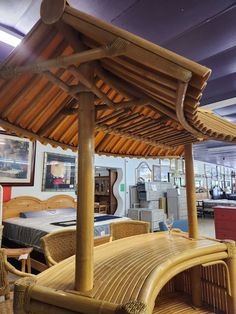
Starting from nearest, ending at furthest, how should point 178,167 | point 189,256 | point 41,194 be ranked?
1. point 189,256
2. point 41,194
3. point 178,167

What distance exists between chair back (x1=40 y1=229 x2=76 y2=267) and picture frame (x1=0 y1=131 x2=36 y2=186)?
3500 millimetres

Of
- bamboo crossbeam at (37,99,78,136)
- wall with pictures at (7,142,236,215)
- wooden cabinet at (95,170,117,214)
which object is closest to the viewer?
bamboo crossbeam at (37,99,78,136)

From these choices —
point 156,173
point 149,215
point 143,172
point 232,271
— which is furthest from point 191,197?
point 156,173

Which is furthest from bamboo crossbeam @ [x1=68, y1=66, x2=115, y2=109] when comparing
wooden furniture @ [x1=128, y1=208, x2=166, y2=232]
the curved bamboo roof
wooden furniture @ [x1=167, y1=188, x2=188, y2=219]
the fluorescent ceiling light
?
wooden furniture @ [x1=167, y1=188, x2=188, y2=219]

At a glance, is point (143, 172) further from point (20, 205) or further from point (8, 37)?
point (8, 37)

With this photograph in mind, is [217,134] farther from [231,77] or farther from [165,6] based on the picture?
[231,77]

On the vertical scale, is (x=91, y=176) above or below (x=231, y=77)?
below

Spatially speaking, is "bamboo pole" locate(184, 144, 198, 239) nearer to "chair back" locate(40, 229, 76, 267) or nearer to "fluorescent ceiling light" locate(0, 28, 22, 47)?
"chair back" locate(40, 229, 76, 267)

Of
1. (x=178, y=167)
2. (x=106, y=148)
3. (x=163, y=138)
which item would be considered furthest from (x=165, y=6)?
(x=178, y=167)

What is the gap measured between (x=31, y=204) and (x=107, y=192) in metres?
3.49

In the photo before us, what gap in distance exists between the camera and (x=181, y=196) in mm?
8141

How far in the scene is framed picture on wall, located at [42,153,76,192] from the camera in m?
5.55

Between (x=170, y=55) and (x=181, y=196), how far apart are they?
806 cm

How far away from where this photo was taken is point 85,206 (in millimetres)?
844
